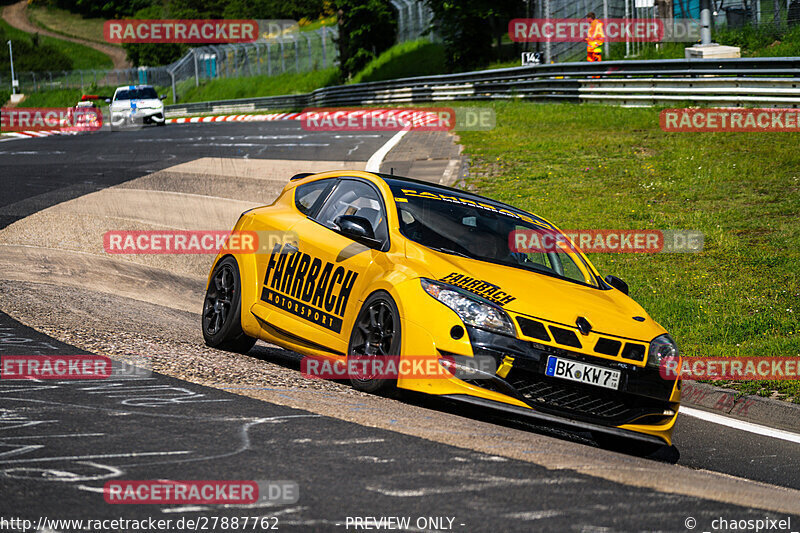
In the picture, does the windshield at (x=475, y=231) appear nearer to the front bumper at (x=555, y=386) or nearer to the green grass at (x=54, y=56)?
the front bumper at (x=555, y=386)

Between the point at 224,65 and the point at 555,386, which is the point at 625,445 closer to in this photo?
the point at 555,386

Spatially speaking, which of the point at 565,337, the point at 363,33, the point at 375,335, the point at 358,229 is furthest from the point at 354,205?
the point at 363,33

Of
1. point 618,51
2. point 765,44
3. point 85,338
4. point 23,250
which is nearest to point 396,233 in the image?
point 85,338

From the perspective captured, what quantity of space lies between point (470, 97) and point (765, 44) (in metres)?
10.7

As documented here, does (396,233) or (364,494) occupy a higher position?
(396,233)

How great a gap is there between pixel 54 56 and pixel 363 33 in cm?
7574

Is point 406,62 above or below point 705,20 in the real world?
above

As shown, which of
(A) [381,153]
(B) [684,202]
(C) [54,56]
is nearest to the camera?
(B) [684,202]

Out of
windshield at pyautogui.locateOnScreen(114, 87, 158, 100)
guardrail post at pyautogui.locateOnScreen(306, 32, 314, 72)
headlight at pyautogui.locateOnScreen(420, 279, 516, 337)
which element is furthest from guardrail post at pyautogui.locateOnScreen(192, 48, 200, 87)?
headlight at pyautogui.locateOnScreen(420, 279, 516, 337)

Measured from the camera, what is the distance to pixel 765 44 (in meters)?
26.8

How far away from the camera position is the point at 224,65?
7562 cm

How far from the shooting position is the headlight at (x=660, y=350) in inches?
260

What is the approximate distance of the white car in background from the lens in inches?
1485

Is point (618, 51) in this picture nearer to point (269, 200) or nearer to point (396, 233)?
point (269, 200)
